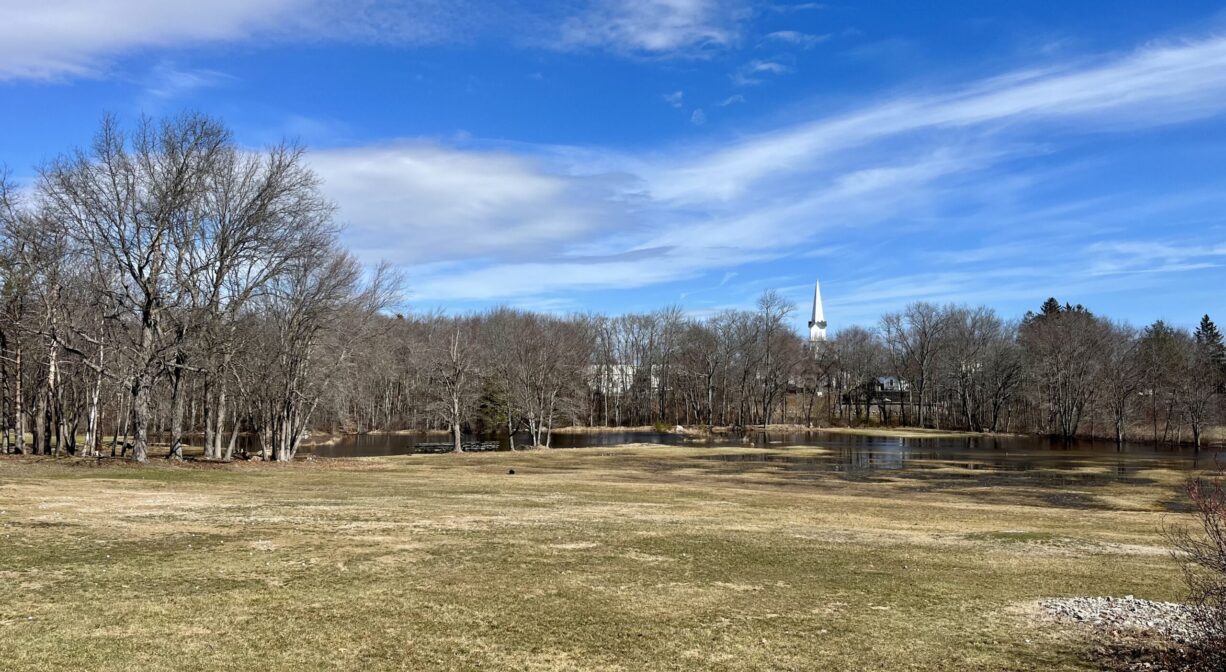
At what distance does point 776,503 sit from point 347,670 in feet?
60.6

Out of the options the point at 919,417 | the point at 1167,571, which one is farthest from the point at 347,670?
the point at 919,417

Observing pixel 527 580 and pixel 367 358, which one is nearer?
pixel 527 580

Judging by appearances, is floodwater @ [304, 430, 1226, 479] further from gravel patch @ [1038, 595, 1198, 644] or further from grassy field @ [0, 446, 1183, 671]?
gravel patch @ [1038, 595, 1198, 644]

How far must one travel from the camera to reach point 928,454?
191 ft

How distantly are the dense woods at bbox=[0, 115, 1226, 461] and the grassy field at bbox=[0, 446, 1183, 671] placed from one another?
970 centimetres

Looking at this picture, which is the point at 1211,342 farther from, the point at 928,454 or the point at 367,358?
the point at 367,358

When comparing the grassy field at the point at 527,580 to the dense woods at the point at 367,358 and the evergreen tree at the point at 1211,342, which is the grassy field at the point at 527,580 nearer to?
the dense woods at the point at 367,358

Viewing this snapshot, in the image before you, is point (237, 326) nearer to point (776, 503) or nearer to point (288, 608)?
point (776, 503)

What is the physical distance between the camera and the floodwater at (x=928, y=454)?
4681 centimetres

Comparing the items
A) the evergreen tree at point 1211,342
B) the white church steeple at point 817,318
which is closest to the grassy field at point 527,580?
the evergreen tree at point 1211,342

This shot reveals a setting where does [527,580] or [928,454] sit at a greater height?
[527,580]

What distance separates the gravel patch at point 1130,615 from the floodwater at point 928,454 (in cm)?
3271

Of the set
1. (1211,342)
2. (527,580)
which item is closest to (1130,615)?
(527,580)

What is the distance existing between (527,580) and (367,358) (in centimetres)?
3697
